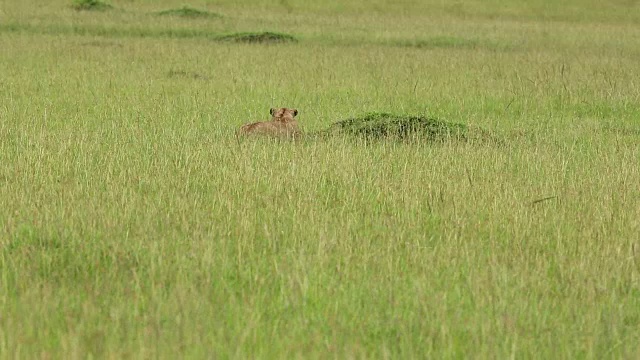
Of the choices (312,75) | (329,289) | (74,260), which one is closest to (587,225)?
(329,289)

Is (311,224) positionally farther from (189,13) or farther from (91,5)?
(91,5)

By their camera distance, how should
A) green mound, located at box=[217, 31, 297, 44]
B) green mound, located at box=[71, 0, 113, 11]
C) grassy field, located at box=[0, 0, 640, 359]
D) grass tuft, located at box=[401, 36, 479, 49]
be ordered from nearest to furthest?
grassy field, located at box=[0, 0, 640, 359], green mound, located at box=[217, 31, 297, 44], grass tuft, located at box=[401, 36, 479, 49], green mound, located at box=[71, 0, 113, 11]

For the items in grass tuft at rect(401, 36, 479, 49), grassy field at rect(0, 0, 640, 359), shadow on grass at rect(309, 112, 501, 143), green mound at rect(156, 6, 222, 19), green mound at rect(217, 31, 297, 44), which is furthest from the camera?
green mound at rect(156, 6, 222, 19)

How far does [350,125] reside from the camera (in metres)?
10.3

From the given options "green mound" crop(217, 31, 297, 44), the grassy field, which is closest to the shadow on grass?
the grassy field

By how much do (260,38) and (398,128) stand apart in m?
13.4

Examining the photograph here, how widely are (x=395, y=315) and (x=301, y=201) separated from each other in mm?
2381

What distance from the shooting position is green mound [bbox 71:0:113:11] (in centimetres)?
3010

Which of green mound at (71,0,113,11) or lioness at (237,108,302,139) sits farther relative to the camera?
green mound at (71,0,113,11)

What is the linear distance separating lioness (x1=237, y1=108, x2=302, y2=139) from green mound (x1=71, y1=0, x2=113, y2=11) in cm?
2127

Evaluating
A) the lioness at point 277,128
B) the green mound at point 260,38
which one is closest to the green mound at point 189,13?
the green mound at point 260,38

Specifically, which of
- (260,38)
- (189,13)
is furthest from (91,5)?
(260,38)

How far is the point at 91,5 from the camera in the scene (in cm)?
3044

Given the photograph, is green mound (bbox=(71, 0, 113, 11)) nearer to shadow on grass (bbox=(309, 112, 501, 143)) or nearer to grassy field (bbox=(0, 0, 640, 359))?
grassy field (bbox=(0, 0, 640, 359))
